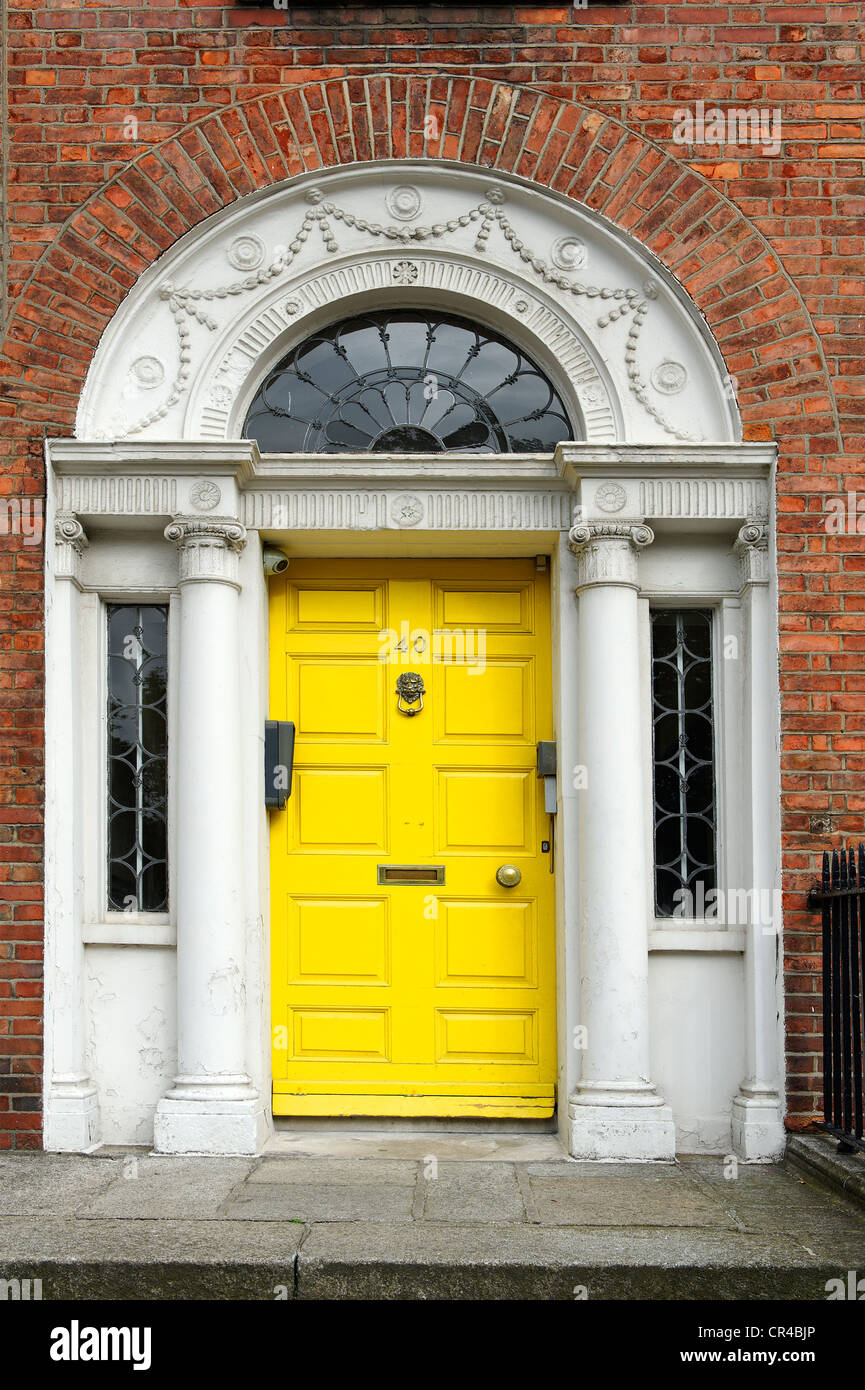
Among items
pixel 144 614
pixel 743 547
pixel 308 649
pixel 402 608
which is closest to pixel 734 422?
pixel 743 547

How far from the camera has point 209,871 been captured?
5617 millimetres

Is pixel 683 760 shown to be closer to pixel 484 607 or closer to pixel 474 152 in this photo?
pixel 484 607

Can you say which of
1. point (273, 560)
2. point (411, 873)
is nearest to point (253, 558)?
point (273, 560)

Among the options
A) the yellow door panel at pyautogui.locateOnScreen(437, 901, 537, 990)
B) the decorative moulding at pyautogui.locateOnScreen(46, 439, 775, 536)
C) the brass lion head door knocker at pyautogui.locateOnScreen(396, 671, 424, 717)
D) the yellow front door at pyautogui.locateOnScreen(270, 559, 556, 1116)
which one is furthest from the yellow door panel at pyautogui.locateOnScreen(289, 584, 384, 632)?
the yellow door panel at pyautogui.locateOnScreen(437, 901, 537, 990)

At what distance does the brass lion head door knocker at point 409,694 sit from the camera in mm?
6078

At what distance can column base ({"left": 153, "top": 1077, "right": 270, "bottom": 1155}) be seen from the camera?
18.0ft

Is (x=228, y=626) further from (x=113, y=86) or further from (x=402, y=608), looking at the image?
(x=113, y=86)

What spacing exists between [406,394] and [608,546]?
1.22 meters

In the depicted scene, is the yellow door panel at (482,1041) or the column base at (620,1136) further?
the yellow door panel at (482,1041)

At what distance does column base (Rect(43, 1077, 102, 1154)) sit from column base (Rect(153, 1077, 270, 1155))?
314 millimetres

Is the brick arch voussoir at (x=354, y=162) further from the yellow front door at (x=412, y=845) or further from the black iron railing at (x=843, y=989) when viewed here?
the black iron railing at (x=843, y=989)

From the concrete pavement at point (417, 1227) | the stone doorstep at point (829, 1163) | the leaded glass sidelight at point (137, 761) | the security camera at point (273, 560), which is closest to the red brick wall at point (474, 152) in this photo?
the leaded glass sidelight at point (137, 761)

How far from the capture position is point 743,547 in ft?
19.1

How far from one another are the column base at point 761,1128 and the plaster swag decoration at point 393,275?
3.01m
